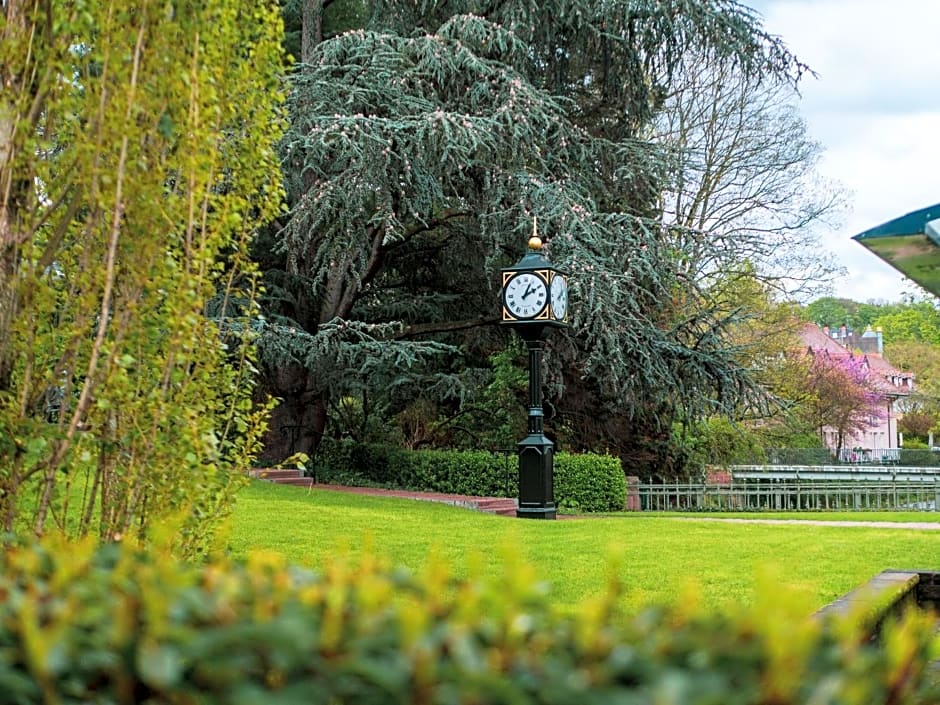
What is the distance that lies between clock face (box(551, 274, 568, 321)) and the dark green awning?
7.75m

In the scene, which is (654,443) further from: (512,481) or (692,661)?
(692,661)

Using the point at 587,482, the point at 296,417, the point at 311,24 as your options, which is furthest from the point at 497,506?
the point at 311,24

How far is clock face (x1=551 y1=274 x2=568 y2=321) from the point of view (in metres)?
13.0

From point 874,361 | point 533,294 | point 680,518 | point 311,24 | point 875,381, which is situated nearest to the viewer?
point 533,294

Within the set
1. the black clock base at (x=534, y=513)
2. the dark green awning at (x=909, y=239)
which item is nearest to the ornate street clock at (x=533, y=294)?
the black clock base at (x=534, y=513)

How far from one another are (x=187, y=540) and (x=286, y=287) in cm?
1404

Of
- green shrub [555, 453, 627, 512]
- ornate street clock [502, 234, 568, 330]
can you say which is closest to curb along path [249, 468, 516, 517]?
green shrub [555, 453, 627, 512]

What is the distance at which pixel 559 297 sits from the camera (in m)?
13.2

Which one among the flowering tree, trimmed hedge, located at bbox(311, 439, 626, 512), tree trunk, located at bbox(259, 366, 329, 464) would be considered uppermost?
the flowering tree

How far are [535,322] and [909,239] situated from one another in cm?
795

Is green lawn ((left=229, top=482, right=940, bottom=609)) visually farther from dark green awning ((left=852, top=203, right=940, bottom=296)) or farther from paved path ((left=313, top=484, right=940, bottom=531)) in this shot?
dark green awning ((left=852, top=203, right=940, bottom=296))

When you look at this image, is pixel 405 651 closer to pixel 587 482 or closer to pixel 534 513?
pixel 534 513

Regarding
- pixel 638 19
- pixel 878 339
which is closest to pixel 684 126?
pixel 638 19

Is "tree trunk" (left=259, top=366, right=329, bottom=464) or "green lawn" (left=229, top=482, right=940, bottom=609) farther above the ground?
"tree trunk" (left=259, top=366, right=329, bottom=464)
